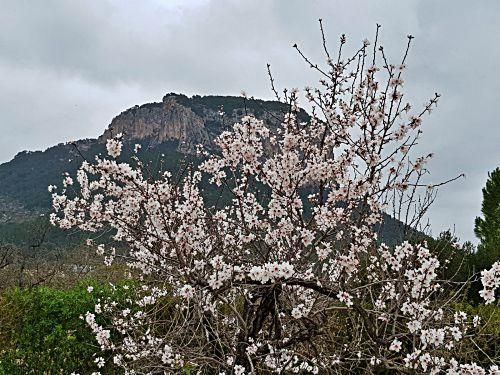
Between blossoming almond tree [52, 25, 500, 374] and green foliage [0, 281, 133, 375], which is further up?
blossoming almond tree [52, 25, 500, 374]

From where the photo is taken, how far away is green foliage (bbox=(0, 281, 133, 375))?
5160 mm

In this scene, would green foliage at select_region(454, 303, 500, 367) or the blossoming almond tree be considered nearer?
the blossoming almond tree

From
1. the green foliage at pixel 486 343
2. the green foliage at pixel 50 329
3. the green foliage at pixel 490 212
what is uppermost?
the green foliage at pixel 490 212

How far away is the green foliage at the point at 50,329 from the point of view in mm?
5160

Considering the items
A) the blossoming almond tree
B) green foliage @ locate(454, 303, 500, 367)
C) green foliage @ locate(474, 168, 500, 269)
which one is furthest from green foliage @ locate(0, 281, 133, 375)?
green foliage @ locate(474, 168, 500, 269)

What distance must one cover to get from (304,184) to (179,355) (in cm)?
162

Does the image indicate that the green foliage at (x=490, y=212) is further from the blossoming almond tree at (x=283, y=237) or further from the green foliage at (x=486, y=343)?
the blossoming almond tree at (x=283, y=237)

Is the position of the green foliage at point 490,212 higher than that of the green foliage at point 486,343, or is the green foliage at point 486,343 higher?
the green foliage at point 490,212

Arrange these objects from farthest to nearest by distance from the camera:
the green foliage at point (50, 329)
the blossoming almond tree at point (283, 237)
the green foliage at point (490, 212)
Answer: the green foliage at point (490, 212) < the green foliage at point (50, 329) < the blossoming almond tree at point (283, 237)

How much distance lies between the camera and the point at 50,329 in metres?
6.02

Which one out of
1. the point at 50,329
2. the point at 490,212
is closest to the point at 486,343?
the point at 50,329

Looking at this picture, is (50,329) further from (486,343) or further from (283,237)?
(486,343)

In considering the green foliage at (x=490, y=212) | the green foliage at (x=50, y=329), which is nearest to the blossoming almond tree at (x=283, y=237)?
the green foliage at (x=50, y=329)

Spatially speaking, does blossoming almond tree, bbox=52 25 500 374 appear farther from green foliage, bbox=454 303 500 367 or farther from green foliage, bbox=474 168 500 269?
green foliage, bbox=474 168 500 269
